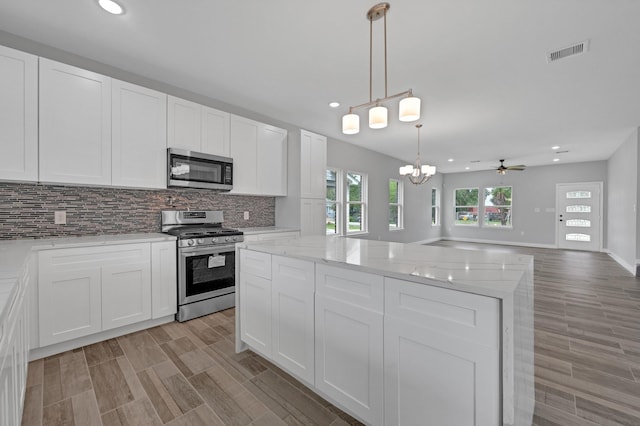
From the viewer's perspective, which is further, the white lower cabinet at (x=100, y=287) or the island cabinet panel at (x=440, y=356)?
the white lower cabinet at (x=100, y=287)

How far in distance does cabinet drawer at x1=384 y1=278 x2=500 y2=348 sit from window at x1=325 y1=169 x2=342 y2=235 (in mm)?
4293

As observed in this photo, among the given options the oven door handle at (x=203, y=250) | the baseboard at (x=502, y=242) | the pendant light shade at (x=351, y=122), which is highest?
the pendant light shade at (x=351, y=122)

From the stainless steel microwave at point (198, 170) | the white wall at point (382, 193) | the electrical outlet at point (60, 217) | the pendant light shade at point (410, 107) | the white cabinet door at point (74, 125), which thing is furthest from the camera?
the white wall at point (382, 193)

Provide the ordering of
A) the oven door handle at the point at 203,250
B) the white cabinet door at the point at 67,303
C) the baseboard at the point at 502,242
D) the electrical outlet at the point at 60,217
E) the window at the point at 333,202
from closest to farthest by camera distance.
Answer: the white cabinet door at the point at 67,303 < the electrical outlet at the point at 60,217 < the oven door handle at the point at 203,250 < the window at the point at 333,202 < the baseboard at the point at 502,242

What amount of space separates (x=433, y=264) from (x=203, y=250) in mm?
2458

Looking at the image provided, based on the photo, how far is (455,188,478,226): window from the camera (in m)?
10.0

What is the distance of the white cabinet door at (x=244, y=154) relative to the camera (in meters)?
3.64

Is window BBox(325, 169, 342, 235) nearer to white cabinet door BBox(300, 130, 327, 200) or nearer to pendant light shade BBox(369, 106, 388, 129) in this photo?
white cabinet door BBox(300, 130, 327, 200)

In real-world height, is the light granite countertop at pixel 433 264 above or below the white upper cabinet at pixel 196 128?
below

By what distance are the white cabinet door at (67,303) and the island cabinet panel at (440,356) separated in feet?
8.22

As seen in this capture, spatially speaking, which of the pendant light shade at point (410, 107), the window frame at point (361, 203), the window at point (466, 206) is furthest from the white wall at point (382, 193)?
the pendant light shade at point (410, 107)

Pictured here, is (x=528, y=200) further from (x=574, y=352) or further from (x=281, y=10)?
(x=281, y=10)

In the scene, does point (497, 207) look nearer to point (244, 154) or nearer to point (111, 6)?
point (244, 154)

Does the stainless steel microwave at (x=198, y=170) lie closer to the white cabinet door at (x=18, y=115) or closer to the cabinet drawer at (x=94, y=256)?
the cabinet drawer at (x=94, y=256)
